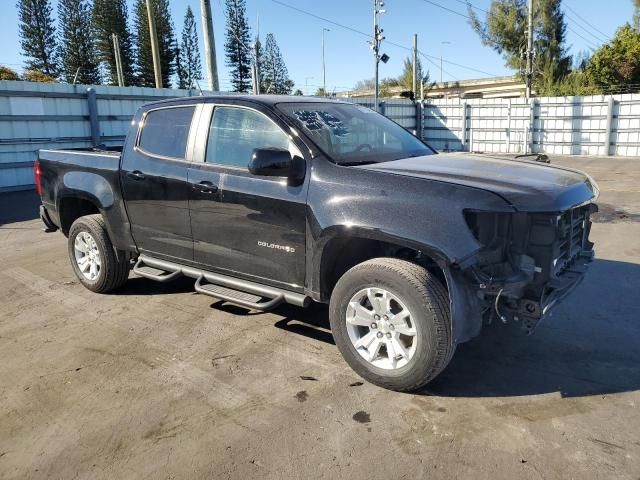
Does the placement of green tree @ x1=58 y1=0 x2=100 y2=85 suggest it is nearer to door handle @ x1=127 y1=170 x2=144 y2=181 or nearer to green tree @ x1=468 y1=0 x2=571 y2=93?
green tree @ x1=468 y1=0 x2=571 y2=93

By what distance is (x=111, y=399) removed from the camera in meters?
3.40

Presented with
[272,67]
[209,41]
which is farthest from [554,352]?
[272,67]

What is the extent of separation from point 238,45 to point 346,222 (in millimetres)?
52131

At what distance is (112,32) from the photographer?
4653 cm

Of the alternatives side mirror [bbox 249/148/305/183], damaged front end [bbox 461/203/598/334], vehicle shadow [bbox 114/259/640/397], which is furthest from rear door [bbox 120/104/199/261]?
damaged front end [bbox 461/203/598/334]

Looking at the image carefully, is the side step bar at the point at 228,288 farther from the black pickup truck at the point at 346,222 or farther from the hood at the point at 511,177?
the hood at the point at 511,177

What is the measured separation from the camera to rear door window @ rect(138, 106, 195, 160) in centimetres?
452

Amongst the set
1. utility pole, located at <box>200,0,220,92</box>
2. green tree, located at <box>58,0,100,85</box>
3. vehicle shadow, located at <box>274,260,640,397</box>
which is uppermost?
green tree, located at <box>58,0,100,85</box>

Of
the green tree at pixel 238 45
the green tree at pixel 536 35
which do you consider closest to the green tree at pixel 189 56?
the green tree at pixel 238 45

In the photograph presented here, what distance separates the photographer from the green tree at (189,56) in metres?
52.9

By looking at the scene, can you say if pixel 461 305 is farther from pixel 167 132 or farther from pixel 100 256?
pixel 100 256

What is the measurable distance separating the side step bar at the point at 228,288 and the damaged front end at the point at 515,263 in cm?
129

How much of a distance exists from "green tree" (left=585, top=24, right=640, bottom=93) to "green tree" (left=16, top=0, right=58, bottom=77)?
4245 centimetres

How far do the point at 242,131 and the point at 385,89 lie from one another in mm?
60879
